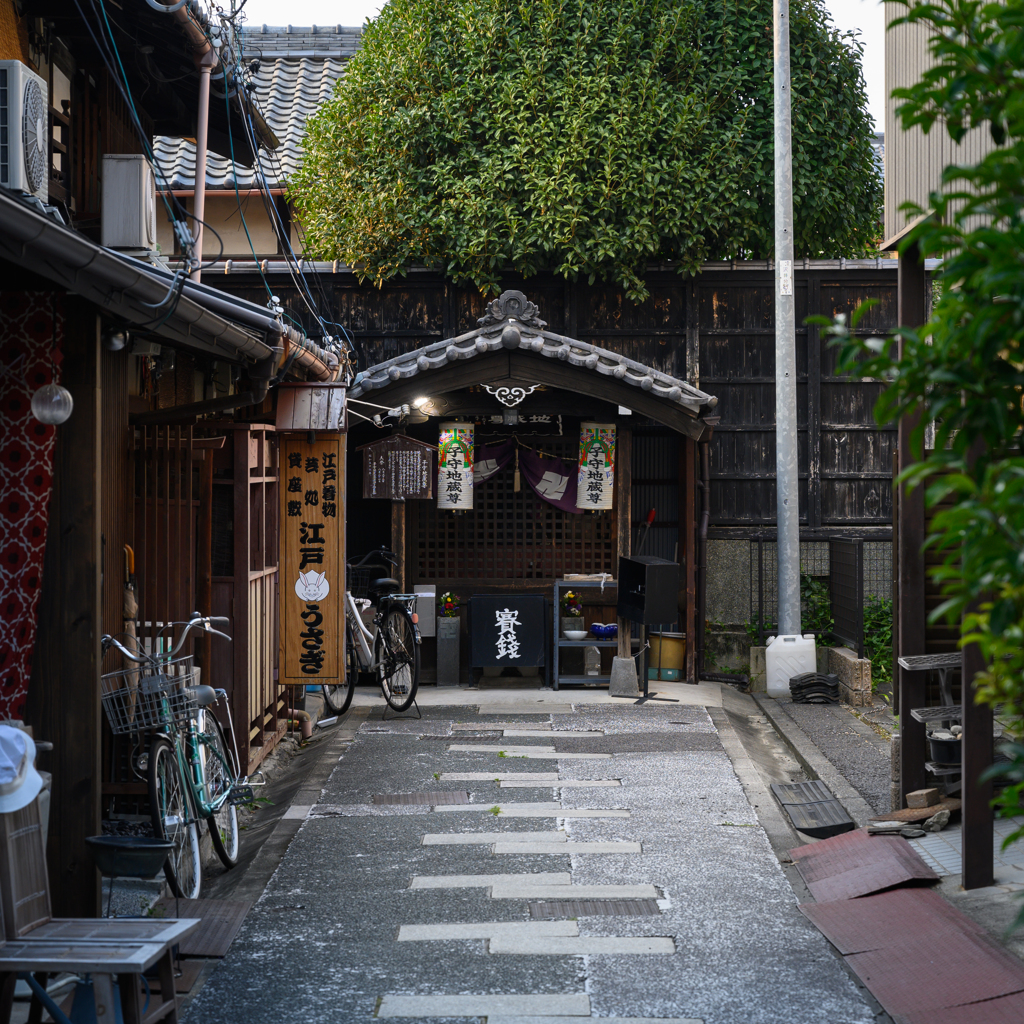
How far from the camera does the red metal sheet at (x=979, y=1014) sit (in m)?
5.08

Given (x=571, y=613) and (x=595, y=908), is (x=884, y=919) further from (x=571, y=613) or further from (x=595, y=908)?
(x=571, y=613)

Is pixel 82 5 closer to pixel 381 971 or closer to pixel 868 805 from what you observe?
pixel 381 971

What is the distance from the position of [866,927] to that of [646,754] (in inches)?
196

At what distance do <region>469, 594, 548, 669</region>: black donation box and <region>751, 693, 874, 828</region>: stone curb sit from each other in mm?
3294

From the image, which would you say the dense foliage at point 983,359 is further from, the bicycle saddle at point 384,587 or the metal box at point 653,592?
the bicycle saddle at point 384,587

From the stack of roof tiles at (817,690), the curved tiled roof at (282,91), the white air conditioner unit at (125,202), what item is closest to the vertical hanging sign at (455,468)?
the stack of roof tiles at (817,690)

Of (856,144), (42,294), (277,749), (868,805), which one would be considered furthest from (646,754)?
(856,144)

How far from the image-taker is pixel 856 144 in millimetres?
17438

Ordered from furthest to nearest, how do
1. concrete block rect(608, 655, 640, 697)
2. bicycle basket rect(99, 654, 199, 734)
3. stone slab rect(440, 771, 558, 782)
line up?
1. concrete block rect(608, 655, 640, 697)
2. stone slab rect(440, 771, 558, 782)
3. bicycle basket rect(99, 654, 199, 734)

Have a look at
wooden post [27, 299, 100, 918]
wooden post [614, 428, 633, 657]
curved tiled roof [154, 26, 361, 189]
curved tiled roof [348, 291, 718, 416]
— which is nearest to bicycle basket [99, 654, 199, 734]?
wooden post [27, 299, 100, 918]

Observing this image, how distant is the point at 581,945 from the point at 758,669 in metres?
10.8

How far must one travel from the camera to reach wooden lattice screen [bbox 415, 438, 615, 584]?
1605 centimetres

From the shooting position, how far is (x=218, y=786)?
8.20 metres

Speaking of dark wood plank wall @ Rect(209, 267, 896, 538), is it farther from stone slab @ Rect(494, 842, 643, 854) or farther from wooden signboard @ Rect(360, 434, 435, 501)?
stone slab @ Rect(494, 842, 643, 854)
